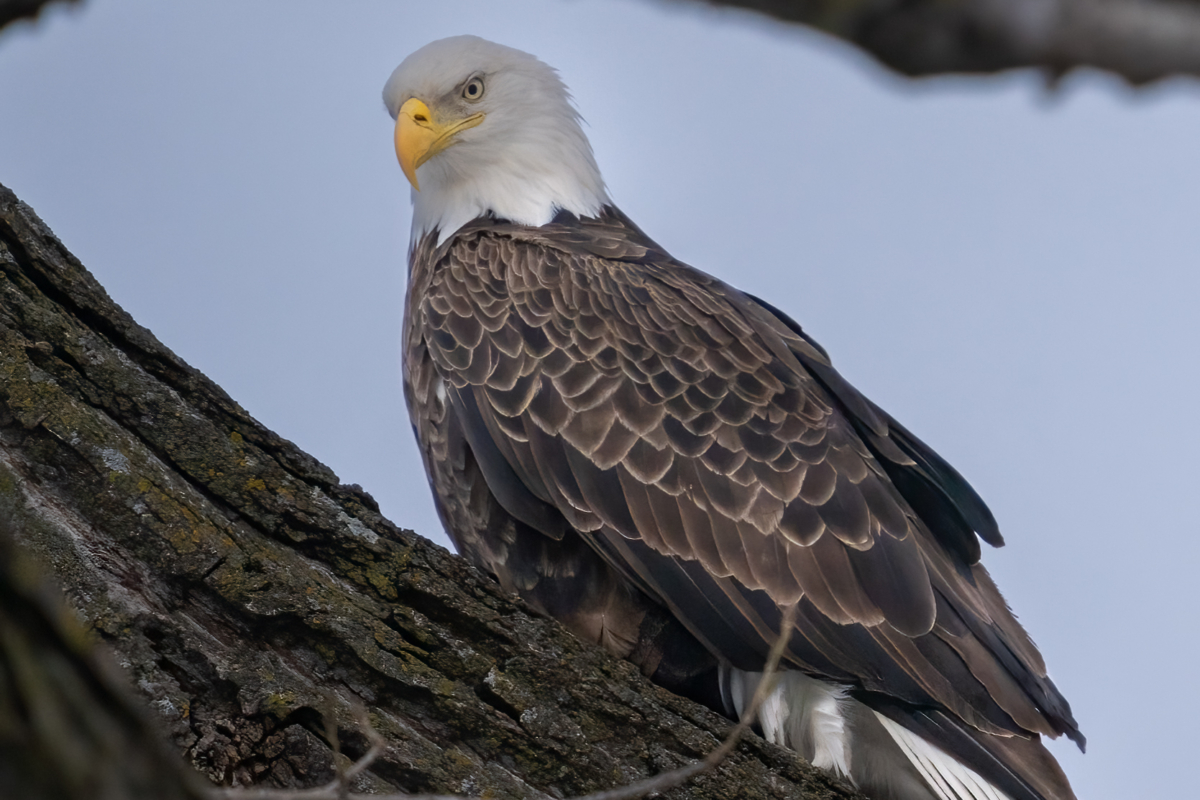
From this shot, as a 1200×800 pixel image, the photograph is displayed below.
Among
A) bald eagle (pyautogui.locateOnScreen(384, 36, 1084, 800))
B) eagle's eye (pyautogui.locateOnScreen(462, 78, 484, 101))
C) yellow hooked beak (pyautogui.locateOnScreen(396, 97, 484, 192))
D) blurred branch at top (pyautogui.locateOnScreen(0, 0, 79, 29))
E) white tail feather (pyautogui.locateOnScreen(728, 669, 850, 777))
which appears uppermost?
eagle's eye (pyautogui.locateOnScreen(462, 78, 484, 101))

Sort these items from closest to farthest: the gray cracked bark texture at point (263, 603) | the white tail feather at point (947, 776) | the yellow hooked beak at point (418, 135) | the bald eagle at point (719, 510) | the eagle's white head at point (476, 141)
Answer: the gray cracked bark texture at point (263, 603) < the white tail feather at point (947, 776) < the bald eagle at point (719, 510) < the yellow hooked beak at point (418, 135) < the eagle's white head at point (476, 141)

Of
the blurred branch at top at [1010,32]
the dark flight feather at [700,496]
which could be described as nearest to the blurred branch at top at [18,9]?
the blurred branch at top at [1010,32]

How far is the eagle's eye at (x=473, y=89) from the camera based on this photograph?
5535 millimetres

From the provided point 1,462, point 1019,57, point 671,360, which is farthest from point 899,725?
point 1019,57

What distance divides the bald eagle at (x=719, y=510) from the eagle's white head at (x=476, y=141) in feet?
1.87

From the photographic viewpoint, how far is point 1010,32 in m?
0.87

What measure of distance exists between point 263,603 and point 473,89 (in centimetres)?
327

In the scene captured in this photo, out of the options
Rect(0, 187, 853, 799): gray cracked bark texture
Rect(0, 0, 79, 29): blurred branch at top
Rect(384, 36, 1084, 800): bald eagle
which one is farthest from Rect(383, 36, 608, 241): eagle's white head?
Rect(0, 0, 79, 29): blurred branch at top

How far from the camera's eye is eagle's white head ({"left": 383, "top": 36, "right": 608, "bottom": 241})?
17.8 ft

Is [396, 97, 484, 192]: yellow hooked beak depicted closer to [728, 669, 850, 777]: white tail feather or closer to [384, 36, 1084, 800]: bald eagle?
[384, 36, 1084, 800]: bald eagle

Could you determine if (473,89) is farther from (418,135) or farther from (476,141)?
(418,135)

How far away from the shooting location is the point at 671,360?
4.40 m

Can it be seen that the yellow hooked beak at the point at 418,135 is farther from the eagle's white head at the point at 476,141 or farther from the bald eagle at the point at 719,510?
the bald eagle at the point at 719,510

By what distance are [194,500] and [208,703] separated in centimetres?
54
